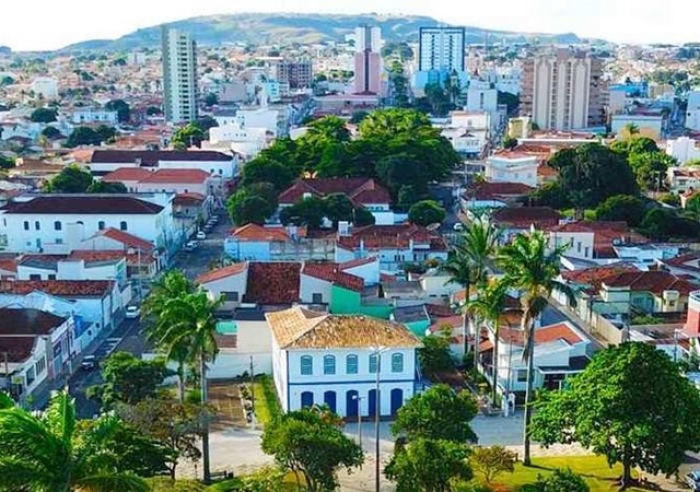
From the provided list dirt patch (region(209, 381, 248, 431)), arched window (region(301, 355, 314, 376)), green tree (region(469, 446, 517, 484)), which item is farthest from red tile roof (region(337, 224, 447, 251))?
green tree (region(469, 446, 517, 484))

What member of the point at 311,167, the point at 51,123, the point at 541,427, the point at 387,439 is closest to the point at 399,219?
the point at 311,167

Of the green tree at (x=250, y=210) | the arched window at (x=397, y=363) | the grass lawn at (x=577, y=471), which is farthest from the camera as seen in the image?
the green tree at (x=250, y=210)

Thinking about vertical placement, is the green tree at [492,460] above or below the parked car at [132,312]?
above

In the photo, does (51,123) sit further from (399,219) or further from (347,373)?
(347,373)

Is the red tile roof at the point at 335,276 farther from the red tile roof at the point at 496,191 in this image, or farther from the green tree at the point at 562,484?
the red tile roof at the point at 496,191

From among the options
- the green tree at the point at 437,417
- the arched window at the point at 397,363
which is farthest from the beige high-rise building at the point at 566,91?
the green tree at the point at 437,417

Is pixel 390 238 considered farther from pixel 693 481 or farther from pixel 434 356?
pixel 693 481

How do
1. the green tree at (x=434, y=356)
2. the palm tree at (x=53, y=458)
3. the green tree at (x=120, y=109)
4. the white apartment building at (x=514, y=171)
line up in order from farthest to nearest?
the green tree at (x=120, y=109) < the white apartment building at (x=514, y=171) < the green tree at (x=434, y=356) < the palm tree at (x=53, y=458)

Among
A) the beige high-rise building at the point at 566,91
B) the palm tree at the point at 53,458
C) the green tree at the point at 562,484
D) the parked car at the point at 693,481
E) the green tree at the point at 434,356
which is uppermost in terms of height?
the beige high-rise building at the point at 566,91
